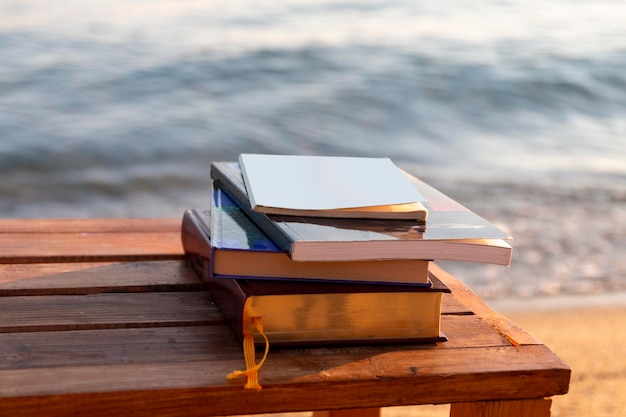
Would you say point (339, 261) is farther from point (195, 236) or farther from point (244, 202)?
point (195, 236)

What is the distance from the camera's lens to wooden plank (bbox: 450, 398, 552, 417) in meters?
0.75

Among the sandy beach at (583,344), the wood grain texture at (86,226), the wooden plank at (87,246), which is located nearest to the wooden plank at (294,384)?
the wooden plank at (87,246)

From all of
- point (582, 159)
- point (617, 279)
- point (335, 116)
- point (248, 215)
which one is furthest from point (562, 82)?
point (248, 215)

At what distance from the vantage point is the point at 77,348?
744mm

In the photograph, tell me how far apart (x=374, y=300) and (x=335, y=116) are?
11.3 ft

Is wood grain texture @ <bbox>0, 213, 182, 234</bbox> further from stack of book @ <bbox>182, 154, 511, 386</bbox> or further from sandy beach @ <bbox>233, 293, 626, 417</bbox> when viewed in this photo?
sandy beach @ <bbox>233, 293, 626, 417</bbox>

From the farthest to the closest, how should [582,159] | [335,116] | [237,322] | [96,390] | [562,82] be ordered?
[562,82], [335,116], [582,159], [237,322], [96,390]

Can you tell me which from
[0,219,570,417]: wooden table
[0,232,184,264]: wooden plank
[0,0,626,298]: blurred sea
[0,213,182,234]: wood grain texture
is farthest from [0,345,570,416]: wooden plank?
[0,0,626,298]: blurred sea

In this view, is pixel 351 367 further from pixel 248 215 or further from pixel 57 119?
pixel 57 119

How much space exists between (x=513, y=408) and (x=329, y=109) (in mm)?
3575

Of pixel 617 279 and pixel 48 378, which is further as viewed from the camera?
pixel 617 279

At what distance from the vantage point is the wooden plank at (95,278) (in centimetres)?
89

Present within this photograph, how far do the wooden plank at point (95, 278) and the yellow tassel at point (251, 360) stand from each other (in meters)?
0.20

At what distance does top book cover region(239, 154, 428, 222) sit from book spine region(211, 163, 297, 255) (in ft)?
0.04
